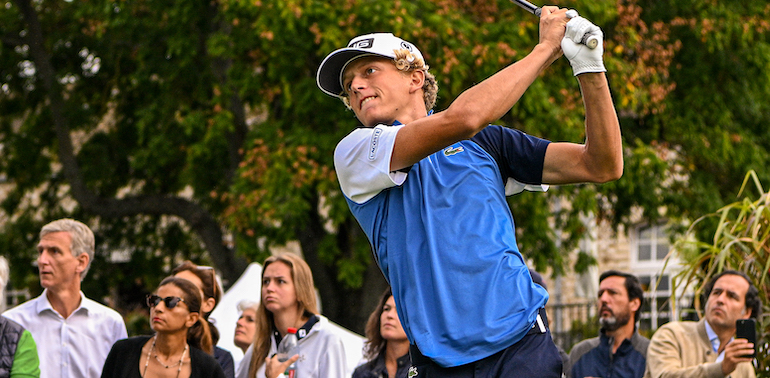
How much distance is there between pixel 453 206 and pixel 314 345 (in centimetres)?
351

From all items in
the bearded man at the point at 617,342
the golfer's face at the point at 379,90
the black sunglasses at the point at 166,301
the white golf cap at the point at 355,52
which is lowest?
the bearded man at the point at 617,342

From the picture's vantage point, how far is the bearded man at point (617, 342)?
23.6 ft

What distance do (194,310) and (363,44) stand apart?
10.6ft

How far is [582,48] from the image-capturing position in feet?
9.53

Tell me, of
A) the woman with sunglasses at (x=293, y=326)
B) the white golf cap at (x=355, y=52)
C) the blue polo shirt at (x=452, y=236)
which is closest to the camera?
the blue polo shirt at (x=452, y=236)

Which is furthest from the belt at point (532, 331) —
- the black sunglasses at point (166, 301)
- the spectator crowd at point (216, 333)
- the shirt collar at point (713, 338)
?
the shirt collar at point (713, 338)

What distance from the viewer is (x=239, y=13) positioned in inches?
525

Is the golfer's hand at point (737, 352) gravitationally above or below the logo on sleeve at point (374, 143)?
below

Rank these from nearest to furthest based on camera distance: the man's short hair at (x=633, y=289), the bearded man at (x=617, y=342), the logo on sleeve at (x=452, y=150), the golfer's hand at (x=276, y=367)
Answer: the logo on sleeve at (x=452, y=150) → the golfer's hand at (x=276, y=367) → the bearded man at (x=617, y=342) → the man's short hair at (x=633, y=289)

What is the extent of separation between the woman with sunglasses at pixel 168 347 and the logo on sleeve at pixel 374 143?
3.18 meters

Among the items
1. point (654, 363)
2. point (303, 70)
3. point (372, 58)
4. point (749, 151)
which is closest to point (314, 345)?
point (654, 363)

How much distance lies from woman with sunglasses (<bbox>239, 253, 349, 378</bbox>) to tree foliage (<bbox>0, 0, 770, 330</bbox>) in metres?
5.88

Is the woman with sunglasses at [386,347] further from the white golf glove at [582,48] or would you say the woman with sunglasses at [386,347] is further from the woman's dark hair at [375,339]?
the white golf glove at [582,48]

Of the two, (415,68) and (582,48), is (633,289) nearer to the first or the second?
(415,68)
